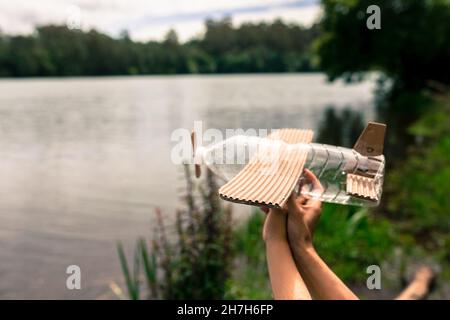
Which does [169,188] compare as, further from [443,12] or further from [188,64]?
[188,64]

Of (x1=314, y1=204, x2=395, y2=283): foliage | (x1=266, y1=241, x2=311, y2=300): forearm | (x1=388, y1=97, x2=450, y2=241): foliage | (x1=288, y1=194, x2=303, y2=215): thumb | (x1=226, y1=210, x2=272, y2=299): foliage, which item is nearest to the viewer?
(x1=266, y1=241, x2=311, y2=300): forearm

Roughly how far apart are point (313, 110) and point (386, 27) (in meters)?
7.74

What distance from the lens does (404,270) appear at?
591cm

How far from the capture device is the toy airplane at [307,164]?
1832 millimetres

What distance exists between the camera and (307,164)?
2.02 metres

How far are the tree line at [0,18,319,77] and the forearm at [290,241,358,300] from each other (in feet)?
222

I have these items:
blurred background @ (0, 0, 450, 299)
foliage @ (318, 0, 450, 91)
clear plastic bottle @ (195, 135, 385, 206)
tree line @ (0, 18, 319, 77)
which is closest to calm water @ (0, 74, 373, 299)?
blurred background @ (0, 0, 450, 299)

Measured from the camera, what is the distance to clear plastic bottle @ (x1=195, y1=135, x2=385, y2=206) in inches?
76.5

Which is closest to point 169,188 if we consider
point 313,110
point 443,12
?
point 313,110

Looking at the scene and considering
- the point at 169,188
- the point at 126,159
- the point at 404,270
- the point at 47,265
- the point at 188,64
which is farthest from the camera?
the point at 188,64

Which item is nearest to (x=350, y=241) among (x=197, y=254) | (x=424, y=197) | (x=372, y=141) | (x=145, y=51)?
(x=197, y=254)

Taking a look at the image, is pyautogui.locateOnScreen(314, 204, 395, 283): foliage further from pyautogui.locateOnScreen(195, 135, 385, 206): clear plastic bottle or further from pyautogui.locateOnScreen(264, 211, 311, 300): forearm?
pyautogui.locateOnScreen(264, 211, 311, 300): forearm

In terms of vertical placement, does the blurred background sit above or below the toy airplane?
below

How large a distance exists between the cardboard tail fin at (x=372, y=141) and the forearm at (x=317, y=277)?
489 mm
